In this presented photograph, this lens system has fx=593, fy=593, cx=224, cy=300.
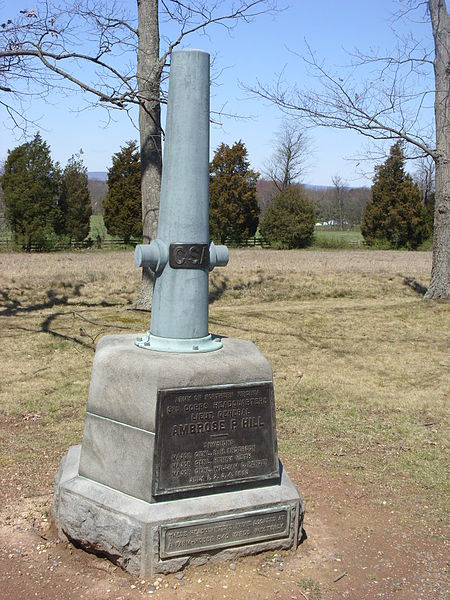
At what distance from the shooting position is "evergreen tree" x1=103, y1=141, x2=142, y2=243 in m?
34.4

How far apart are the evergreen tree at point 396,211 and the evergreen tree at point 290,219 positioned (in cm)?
443

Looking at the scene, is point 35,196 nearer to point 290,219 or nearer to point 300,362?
point 290,219

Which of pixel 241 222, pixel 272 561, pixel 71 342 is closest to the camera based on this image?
pixel 272 561

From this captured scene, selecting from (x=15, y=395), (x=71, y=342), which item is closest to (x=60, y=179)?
(x=71, y=342)

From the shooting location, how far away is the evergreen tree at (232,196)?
37000mm

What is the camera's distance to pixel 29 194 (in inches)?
A: 1224

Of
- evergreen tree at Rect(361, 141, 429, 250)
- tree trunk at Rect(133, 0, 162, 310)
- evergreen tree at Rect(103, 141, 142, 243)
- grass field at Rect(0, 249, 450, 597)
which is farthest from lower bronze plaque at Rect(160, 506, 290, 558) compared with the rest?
evergreen tree at Rect(361, 141, 429, 250)

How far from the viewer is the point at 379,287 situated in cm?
1709

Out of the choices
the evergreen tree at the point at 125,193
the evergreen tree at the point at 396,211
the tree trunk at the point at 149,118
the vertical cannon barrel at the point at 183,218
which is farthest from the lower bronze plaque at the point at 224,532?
the evergreen tree at the point at 396,211

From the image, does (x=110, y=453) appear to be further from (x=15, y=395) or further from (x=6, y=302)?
(x=6, y=302)

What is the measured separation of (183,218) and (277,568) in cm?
244

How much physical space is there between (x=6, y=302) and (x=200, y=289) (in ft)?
33.1

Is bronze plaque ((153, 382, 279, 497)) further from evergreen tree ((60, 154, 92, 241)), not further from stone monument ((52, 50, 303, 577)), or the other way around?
evergreen tree ((60, 154, 92, 241))

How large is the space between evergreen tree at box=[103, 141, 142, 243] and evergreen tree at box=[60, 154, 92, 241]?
60.0 inches
